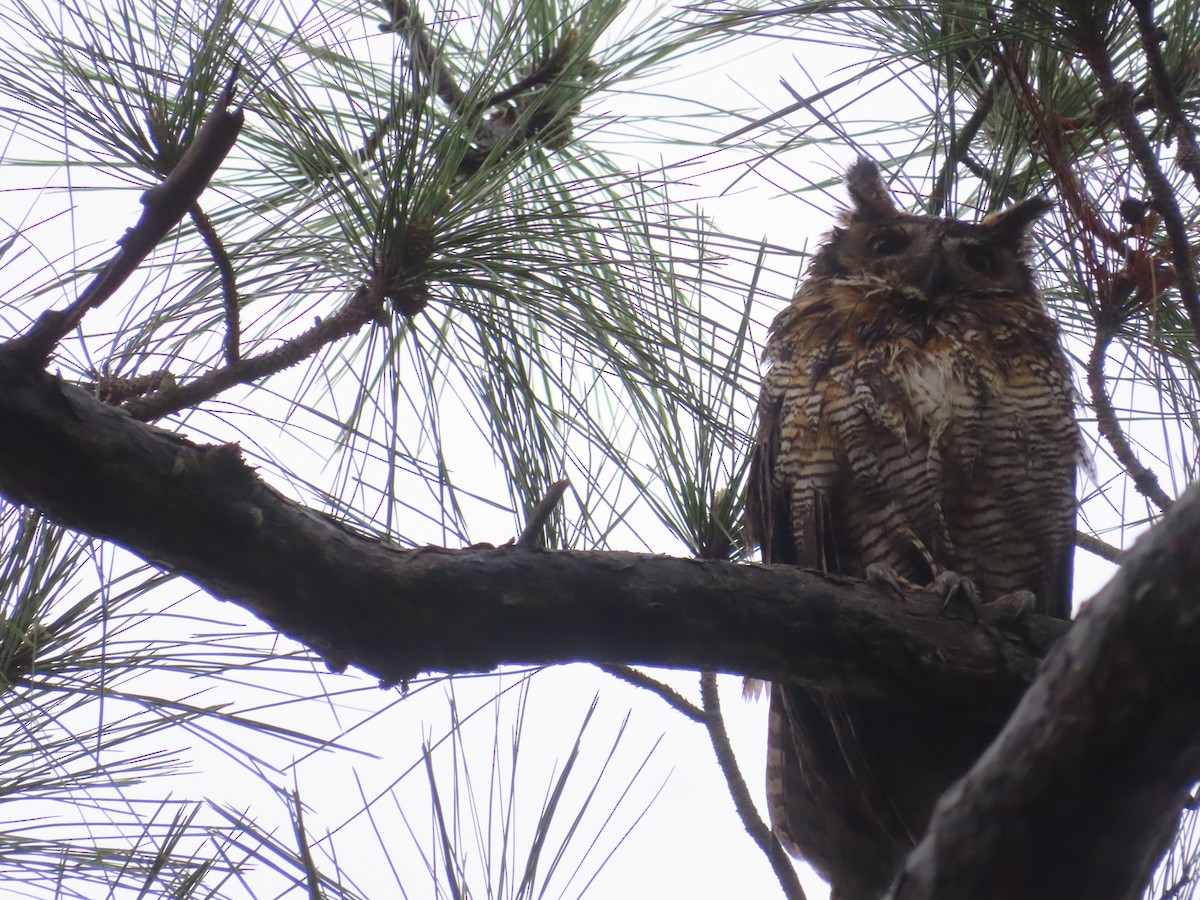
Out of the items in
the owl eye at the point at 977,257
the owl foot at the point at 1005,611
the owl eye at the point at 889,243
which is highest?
the owl eye at the point at 889,243

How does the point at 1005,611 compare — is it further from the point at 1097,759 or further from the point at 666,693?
the point at 1097,759

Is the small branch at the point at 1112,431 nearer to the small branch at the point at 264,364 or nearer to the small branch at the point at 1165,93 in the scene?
the small branch at the point at 1165,93

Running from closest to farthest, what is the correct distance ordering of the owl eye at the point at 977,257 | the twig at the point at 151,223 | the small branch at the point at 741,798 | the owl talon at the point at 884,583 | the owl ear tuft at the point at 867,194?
the twig at the point at 151,223 < the owl talon at the point at 884,583 < the small branch at the point at 741,798 < the owl eye at the point at 977,257 < the owl ear tuft at the point at 867,194

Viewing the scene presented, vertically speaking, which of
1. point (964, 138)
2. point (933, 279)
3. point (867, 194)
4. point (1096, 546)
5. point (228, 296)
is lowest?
point (1096, 546)

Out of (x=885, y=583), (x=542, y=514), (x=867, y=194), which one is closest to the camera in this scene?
(x=542, y=514)

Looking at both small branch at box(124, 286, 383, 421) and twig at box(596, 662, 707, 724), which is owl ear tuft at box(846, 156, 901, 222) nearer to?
twig at box(596, 662, 707, 724)

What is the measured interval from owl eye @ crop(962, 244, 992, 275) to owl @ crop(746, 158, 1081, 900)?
0.53ft

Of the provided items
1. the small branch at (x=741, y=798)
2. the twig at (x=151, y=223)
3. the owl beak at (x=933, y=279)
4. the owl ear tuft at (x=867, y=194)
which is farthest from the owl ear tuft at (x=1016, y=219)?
the twig at (x=151, y=223)

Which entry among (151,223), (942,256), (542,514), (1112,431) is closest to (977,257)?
(942,256)

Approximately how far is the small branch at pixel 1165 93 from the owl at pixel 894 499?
0.68 m

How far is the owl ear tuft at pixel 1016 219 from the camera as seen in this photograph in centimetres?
247

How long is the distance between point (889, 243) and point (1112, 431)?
1012mm

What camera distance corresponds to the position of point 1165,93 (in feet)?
5.30

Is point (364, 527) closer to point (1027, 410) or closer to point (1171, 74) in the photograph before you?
point (1027, 410)
